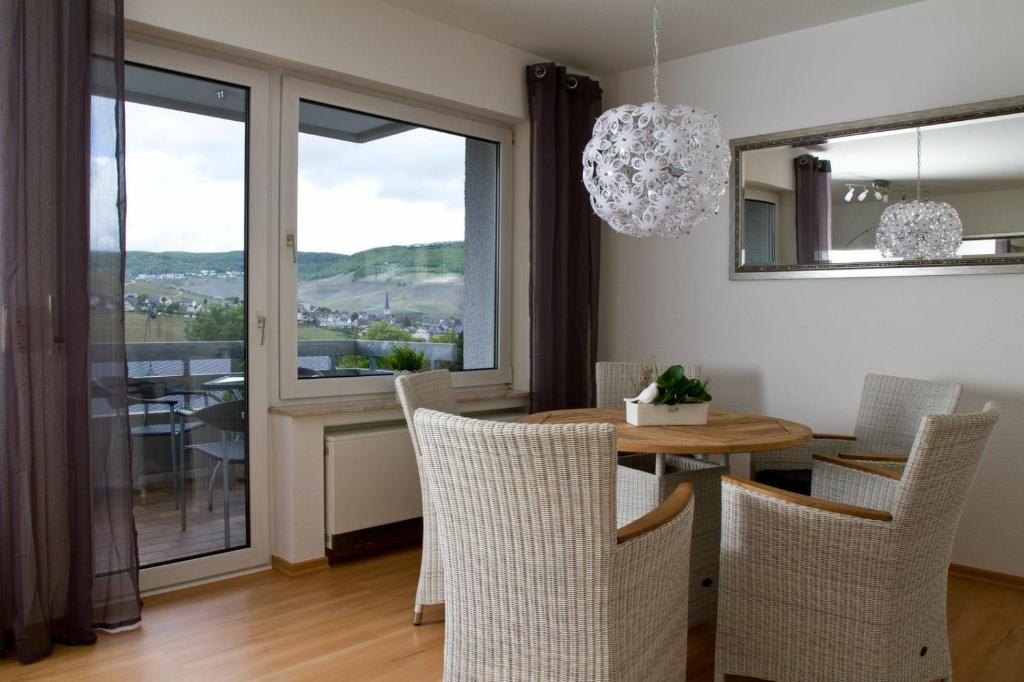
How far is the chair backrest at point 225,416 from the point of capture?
3.40 meters

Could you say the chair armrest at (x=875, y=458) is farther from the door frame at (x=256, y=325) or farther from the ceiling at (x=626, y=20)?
the door frame at (x=256, y=325)

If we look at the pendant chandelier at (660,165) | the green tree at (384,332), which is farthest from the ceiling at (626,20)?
the green tree at (384,332)

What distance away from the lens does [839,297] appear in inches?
155

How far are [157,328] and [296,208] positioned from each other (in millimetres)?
839

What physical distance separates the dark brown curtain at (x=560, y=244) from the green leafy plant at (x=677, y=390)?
5.05 ft

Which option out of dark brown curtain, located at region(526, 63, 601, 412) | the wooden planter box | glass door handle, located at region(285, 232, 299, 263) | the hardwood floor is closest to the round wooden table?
the wooden planter box

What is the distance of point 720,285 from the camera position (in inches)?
173

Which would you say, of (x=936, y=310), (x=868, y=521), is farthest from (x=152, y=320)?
(x=936, y=310)

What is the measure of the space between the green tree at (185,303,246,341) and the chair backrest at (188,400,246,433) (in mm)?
295

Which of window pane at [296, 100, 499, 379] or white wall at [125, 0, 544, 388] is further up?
white wall at [125, 0, 544, 388]

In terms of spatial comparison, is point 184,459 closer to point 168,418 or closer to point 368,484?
point 168,418

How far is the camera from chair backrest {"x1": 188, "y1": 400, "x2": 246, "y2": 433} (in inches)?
134

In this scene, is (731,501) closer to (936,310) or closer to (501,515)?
(501,515)

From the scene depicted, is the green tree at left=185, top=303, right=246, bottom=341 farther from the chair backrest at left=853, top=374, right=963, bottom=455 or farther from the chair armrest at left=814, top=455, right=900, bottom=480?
the chair backrest at left=853, top=374, right=963, bottom=455
